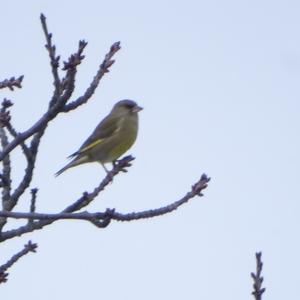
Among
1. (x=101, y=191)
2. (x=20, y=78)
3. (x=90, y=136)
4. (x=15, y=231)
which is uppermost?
(x=90, y=136)

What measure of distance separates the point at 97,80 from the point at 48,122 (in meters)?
0.40

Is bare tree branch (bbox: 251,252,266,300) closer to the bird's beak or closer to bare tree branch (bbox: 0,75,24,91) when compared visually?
bare tree branch (bbox: 0,75,24,91)

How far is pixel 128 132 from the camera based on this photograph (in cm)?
927

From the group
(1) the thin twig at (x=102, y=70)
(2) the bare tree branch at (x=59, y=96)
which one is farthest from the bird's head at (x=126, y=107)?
(2) the bare tree branch at (x=59, y=96)

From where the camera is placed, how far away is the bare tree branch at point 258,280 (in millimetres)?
2764

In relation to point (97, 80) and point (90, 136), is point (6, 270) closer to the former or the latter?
point (97, 80)

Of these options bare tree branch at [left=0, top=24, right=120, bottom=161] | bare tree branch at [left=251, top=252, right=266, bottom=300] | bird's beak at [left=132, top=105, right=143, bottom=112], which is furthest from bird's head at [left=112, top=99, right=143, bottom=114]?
bare tree branch at [left=251, top=252, right=266, bottom=300]

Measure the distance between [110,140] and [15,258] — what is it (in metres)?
4.54

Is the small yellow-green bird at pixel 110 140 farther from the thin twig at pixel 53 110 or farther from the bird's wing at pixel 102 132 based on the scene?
the thin twig at pixel 53 110

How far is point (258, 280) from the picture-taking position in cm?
287

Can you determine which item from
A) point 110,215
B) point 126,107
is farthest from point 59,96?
point 126,107

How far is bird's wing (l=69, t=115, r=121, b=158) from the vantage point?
923cm

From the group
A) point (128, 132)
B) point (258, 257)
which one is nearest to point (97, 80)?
point (258, 257)

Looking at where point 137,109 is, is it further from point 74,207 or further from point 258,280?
point 258,280
